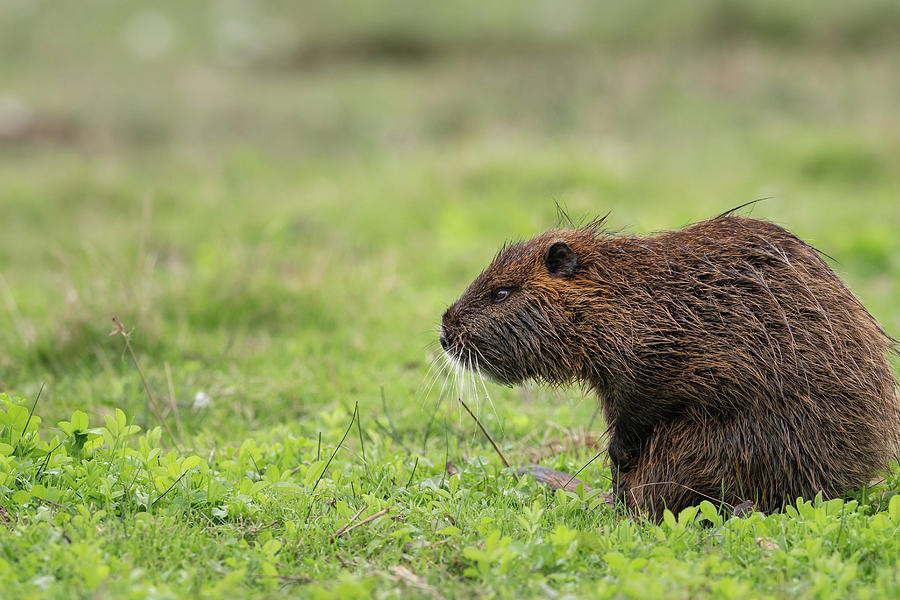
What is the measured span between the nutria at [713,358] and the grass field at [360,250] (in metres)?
0.21

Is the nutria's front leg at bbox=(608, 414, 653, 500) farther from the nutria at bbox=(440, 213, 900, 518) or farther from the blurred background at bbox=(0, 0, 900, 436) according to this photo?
the blurred background at bbox=(0, 0, 900, 436)

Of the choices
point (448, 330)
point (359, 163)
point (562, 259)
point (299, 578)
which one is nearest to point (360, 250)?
point (359, 163)

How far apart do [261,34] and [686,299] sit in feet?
60.0

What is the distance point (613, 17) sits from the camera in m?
19.4

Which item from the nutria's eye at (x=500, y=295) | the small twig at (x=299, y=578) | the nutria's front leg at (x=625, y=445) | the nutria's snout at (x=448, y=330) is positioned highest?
the nutria's eye at (x=500, y=295)

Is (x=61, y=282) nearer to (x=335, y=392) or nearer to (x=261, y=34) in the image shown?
(x=335, y=392)

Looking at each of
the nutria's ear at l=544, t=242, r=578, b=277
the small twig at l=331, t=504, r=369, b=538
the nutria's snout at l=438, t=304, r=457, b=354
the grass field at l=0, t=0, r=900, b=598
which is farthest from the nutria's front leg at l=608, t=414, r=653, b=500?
the small twig at l=331, t=504, r=369, b=538

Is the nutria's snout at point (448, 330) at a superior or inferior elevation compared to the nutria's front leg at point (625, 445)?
superior

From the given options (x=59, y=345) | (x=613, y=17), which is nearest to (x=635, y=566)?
(x=59, y=345)

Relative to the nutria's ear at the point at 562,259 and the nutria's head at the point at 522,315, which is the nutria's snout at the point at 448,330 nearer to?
the nutria's head at the point at 522,315

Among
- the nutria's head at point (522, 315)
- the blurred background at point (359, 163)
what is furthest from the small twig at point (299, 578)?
the blurred background at point (359, 163)

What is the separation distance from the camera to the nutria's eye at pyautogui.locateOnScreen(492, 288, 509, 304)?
3.68m

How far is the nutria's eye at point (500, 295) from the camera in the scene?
368 centimetres

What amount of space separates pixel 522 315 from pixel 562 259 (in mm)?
266
